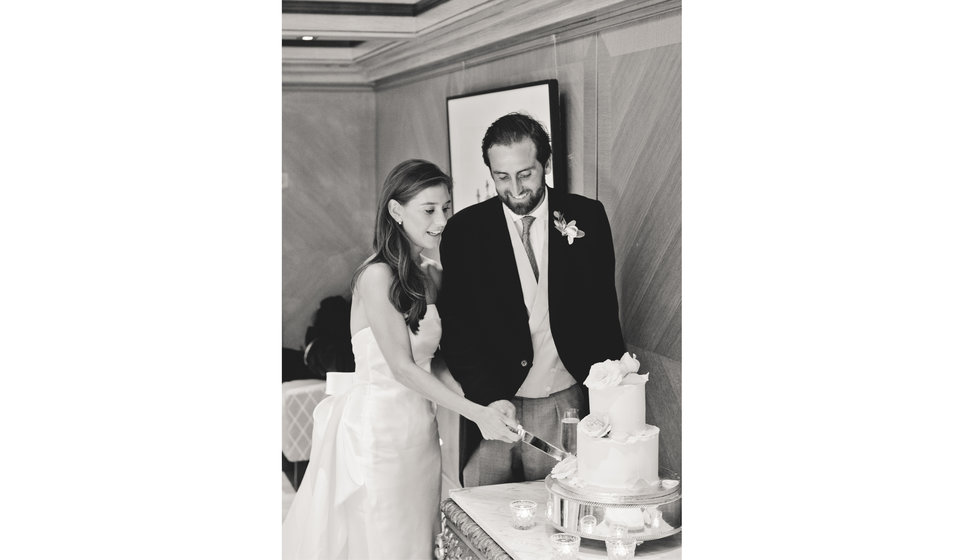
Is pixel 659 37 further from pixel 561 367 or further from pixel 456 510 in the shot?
pixel 456 510

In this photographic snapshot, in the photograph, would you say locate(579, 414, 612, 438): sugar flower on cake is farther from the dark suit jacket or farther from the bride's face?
the bride's face

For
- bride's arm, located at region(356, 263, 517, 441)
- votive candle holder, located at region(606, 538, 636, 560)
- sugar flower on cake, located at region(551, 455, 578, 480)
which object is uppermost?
bride's arm, located at region(356, 263, 517, 441)

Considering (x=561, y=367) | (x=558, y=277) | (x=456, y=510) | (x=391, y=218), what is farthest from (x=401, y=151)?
(x=456, y=510)

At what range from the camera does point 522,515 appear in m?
2.33

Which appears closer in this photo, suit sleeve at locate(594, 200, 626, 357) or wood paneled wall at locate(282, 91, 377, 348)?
wood paneled wall at locate(282, 91, 377, 348)

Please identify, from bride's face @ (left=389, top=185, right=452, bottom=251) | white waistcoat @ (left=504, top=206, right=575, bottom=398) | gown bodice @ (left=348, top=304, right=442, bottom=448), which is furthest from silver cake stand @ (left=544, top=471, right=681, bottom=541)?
bride's face @ (left=389, top=185, right=452, bottom=251)

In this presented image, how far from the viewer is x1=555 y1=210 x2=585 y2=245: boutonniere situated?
7.73 ft

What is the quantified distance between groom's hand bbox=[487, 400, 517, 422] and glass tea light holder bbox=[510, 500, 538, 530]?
0.64 ft

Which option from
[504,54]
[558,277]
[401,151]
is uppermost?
[504,54]

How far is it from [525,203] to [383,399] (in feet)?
1.81

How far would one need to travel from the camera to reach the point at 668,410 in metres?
2.39

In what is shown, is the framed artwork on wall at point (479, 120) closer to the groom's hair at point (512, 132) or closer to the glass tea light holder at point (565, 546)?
the groom's hair at point (512, 132)

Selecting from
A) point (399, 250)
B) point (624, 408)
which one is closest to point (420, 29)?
point (399, 250)

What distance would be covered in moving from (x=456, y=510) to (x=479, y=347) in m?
0.38
